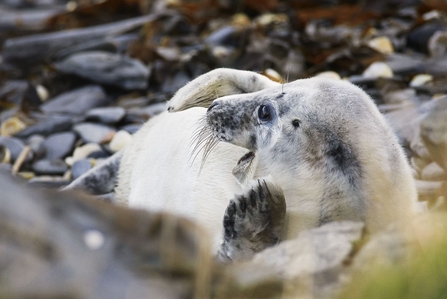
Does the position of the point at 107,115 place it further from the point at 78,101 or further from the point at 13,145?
the point at 13,145

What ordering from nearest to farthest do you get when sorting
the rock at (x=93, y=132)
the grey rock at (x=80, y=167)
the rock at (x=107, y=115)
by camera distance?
the grey rock at (x=80, y=167)
the rock at (x=93, y=132)
the rock at (x=107, y=115)

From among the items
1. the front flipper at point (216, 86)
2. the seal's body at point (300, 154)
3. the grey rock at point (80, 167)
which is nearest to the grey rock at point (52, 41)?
the grey rock at point (80, 167)

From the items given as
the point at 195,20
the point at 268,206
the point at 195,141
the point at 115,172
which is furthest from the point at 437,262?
the point at 195,20

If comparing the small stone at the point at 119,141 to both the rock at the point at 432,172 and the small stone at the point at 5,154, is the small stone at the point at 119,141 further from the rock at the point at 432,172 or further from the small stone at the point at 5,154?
the rock at the point at 432,172

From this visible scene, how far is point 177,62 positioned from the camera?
7008mm

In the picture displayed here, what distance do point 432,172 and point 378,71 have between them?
1.98m

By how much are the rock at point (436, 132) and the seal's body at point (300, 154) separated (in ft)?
2.85

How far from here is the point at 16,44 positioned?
8.22 m

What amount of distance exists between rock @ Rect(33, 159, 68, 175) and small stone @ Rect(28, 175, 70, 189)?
8cm

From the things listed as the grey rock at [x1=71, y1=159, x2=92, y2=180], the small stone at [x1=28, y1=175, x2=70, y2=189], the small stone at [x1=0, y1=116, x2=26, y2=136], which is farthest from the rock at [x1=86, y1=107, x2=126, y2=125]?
the small stone at [x1=28, y1=175, x2=70, y2=189]

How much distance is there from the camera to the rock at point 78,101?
676 cm

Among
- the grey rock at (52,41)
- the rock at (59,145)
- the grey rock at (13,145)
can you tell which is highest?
the grey rock at (13,145)

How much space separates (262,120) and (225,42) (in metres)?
4.17

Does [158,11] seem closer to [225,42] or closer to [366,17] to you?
[225,42]
